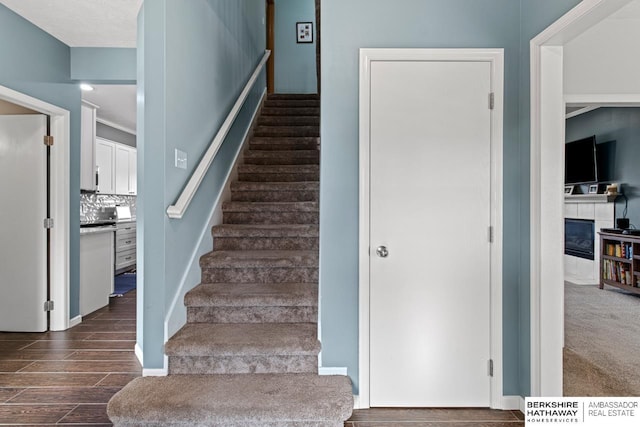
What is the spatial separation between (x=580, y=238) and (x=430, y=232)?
17.0ft

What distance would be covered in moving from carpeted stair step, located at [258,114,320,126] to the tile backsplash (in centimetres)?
313

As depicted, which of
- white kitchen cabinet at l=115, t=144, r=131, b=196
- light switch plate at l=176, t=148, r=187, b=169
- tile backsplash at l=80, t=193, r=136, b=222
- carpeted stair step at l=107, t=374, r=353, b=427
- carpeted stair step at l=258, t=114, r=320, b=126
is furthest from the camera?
white kitchen cabinet at l=115, t=144, r=131, b=196

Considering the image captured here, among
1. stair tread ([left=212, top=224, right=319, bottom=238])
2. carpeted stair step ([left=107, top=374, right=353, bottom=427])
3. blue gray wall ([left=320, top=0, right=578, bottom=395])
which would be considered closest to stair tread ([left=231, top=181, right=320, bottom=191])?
stair tread ([left=212, top=224, right=319, bottom=238])

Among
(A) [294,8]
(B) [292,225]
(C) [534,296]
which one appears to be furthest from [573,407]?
(A) [294,8]

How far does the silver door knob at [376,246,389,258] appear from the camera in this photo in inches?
87.6

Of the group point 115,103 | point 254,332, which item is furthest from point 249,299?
point 115,103

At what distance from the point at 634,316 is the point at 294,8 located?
6.63m

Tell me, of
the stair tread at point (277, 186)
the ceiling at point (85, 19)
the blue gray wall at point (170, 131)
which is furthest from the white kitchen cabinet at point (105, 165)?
the blue gray wall at point (170, 131)

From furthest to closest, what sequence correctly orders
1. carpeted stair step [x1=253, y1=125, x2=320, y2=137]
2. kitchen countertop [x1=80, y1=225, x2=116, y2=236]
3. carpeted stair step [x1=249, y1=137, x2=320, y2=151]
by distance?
carpeted stair step [x1=253, y1=125, x2=320, y2=137], carpeted stair step [x1=249, y1=137, x2=320, y2=151], kitchen countertop [x1=80, y1=225, x2=116, y2=236]

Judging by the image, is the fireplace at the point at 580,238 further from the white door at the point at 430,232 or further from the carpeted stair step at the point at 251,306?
the carpeted stair step at the point at 251,306

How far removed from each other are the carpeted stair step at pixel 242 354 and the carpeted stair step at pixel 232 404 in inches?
4.5

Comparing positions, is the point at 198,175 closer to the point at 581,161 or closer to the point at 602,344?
the point at 602,344

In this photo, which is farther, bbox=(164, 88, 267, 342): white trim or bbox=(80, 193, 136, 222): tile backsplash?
bbox=(80, 193, 136, 222): tile backsplash

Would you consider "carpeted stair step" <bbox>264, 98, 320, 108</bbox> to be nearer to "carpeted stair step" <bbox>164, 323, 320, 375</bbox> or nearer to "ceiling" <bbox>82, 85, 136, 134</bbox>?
"ceiling" <bbox>82, 85, 136, 134</bbox>
